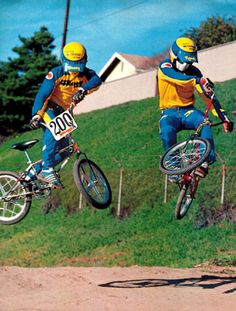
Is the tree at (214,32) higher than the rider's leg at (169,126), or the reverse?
the tree at (214,32)

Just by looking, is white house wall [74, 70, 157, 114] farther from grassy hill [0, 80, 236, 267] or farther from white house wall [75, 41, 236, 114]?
grassy hill [0, 80, 236, 267]

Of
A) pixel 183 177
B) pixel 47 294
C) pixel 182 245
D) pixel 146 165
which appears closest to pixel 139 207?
pixel 146 165

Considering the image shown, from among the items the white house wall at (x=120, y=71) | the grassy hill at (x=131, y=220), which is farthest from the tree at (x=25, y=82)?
the white house wall at (x=120, y=71)

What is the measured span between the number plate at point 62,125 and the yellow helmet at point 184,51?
199 cm

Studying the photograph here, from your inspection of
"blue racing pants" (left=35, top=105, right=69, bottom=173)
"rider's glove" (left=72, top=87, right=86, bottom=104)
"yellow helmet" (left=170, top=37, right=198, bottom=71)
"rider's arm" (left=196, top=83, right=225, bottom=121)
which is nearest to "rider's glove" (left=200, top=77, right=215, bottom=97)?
"rider's arm" (left=196, top=83, right=225, bottom=121)

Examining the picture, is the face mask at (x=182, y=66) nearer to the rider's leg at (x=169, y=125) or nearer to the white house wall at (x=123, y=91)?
the rider's leg at (x=169, y=125)

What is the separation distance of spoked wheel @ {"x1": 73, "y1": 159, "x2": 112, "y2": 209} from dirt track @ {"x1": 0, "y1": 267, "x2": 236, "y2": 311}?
9.49 ft

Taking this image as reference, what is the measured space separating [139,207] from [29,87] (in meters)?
6.16

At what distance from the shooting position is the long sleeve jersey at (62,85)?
13.2m

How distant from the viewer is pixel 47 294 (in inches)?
704

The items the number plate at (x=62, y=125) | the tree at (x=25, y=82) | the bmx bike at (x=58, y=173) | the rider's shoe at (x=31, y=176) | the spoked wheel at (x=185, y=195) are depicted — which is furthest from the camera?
the tree at (x=25, y=82)

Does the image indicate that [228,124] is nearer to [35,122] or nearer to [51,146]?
[51,146]

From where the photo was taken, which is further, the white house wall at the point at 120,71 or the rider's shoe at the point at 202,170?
the white house wall at the point at 120,71

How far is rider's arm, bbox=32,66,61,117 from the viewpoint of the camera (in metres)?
13.2
